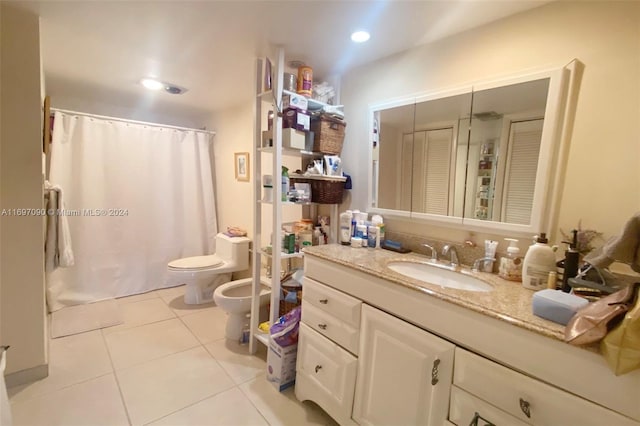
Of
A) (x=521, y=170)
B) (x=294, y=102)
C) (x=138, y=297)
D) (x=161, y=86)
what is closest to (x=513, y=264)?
(x=521, y=170)

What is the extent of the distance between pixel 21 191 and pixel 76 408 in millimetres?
1221

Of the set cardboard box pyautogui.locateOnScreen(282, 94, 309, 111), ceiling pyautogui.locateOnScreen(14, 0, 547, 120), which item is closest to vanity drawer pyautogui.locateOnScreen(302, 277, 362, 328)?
cardboard box pyautogui.locateOnScreen(282, 94, 309, 111)

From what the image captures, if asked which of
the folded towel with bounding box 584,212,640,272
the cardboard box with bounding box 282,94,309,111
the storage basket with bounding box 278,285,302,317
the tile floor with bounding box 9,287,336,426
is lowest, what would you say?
the tile floor with bounding box 9,287,336,426

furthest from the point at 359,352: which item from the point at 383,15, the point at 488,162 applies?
the point at 383,15

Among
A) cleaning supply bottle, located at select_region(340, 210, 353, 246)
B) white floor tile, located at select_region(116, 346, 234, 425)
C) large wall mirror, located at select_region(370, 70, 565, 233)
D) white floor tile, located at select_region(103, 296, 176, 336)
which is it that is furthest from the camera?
white floor tile, located at select_region(103, 296, 176, 336)

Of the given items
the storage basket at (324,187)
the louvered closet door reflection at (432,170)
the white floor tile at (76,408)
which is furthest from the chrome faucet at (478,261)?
the white floor tile at (76,408)

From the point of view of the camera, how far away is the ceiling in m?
1.37

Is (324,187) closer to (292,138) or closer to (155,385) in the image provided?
(292,138)

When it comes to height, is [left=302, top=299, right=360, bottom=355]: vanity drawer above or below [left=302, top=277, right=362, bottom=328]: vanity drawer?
below

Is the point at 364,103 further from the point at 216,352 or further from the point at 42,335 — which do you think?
the point at 42,335

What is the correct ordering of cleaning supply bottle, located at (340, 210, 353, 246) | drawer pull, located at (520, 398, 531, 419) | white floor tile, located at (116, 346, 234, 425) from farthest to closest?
cleaning supply bottle, located at (340, 210, 353, 246) < white floor tile, located at (116, 346, 234, 425) < drawer pull, located at (520, 398, 531, 419)

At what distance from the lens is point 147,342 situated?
7.42 ft

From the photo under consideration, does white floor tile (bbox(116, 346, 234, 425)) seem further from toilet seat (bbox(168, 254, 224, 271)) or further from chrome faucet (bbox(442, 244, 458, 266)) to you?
chrome faucet (bbox(442, 244, 458, 266))

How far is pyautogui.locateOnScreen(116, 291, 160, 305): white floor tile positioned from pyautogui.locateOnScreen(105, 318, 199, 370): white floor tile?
0.64m
